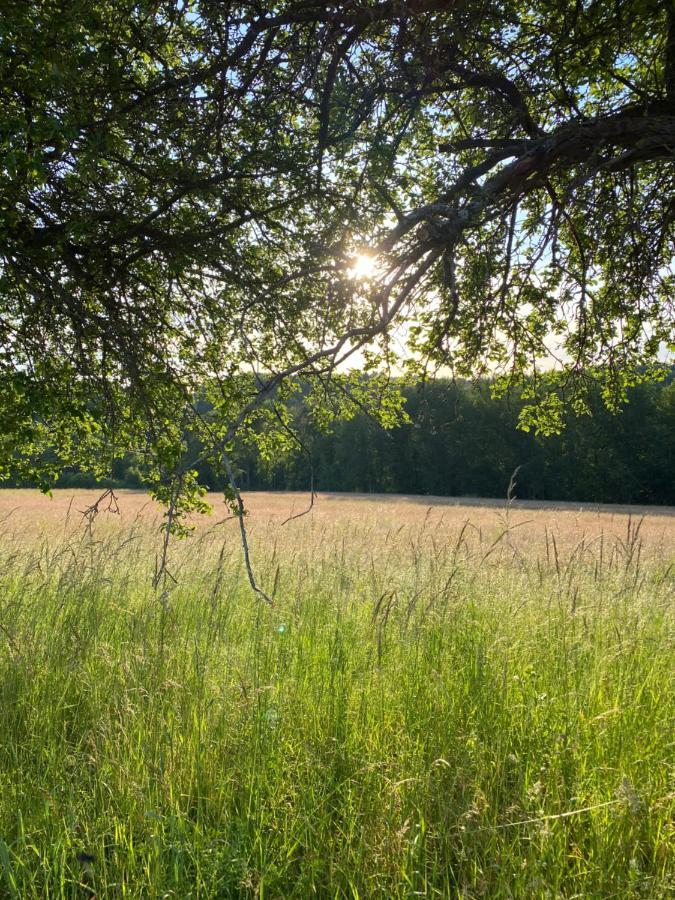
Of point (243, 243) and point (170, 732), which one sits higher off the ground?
point (243, 243)

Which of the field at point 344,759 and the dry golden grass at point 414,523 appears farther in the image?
the dry golden grass at point 414,523

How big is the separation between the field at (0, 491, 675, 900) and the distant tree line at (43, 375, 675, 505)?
1232 inches

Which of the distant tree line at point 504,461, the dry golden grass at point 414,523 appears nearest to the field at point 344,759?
the dry golden grass at point 414,523

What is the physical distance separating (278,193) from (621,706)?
4379mm

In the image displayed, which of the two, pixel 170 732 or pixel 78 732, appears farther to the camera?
pixel 78 732

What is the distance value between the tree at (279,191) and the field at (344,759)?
58.1 inches

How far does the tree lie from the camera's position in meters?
3.76

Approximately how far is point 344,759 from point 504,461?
155ft

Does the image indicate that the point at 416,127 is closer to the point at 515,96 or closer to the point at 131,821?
the point at 515,96

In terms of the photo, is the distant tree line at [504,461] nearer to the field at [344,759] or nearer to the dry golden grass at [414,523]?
the dry golden grass at [414,523]

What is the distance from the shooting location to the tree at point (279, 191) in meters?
3.76

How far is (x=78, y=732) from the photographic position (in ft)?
9.71

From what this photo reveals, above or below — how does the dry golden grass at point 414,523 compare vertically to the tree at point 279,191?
below

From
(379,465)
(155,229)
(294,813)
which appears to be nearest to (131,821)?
(294,813)
